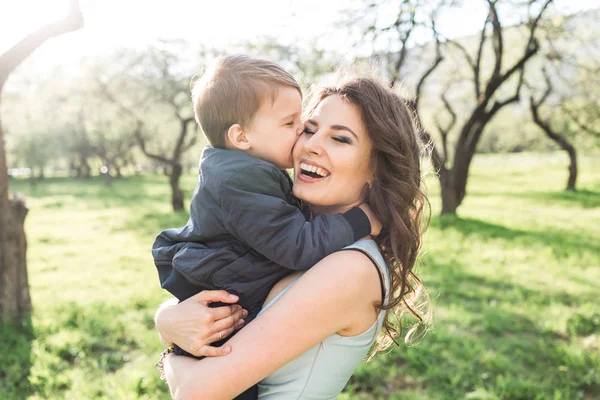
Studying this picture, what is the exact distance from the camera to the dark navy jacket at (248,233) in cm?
191

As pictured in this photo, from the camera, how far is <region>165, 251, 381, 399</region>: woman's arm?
1.74 metres

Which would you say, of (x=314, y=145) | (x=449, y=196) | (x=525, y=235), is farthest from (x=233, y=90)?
(x=449, y=196)

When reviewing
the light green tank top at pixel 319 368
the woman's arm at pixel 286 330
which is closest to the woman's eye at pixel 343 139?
the light green tank top at pixel 319 368

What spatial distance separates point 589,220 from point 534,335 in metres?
11.7

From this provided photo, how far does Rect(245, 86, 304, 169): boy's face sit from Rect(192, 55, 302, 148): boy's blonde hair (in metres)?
0.03

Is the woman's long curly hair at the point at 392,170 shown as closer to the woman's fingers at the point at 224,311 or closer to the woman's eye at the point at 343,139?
the woman's eye at the point at 343,139

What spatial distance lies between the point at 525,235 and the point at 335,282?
1281cm

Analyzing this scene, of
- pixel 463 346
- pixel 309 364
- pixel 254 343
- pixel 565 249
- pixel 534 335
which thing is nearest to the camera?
pixel 254 343

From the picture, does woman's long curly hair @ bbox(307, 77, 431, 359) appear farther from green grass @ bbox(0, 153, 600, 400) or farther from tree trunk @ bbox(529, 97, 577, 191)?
tree trunk @ bbox(529, 97, 577, 191)

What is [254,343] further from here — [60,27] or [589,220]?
[589,220]

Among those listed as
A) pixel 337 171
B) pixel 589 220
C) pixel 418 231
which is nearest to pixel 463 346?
pixel 418 231

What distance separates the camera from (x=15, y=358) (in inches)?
227

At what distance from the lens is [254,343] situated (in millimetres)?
1747

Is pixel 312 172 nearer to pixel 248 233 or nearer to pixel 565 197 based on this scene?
pixel 248 233
